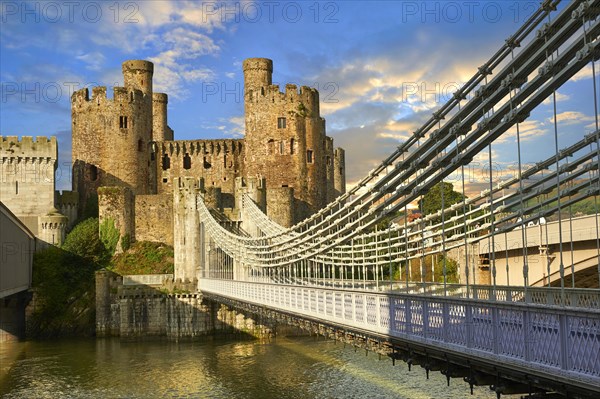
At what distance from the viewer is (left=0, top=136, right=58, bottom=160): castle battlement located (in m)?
39.7

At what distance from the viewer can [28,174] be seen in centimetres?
3953

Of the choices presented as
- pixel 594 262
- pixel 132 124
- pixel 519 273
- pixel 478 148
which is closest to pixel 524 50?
pixel 478 148

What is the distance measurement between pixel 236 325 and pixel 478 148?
860 inches

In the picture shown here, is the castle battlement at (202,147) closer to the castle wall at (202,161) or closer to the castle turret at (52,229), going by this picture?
the castle wall at (202,161)

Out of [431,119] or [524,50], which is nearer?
[524,50]

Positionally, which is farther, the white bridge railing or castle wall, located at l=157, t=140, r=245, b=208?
castle wall, located at l=157, t=140, r=245, b=208

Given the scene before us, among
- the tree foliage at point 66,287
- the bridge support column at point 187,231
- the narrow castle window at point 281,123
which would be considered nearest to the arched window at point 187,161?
the narrow castle window at point 281,123

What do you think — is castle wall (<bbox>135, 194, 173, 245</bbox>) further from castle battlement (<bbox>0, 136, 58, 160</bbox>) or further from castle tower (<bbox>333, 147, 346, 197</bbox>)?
castle tower (<bbox>333, 147, 346, 197</bbox>)

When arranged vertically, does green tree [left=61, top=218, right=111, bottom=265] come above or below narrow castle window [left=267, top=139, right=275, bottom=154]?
below

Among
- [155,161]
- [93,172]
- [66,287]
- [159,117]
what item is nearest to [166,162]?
[155,161]

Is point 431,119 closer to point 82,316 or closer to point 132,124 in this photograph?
point 82,316

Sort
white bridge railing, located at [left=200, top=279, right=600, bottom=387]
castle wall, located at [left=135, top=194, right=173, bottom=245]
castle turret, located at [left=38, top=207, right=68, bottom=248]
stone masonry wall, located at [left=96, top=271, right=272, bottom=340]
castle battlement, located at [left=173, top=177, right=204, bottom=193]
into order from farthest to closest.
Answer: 1. castle wall, located at [left=135, top=194, right=173, bottom=245]
2. castle turret, located at [left=38, top=207, right=68, bottom=248]
3. castle battlement, located at [left=173, top=177, right=204, bottom=193]
4. stone masonry wall, located at [left=96, top=271, right=272, bottom=340]
5. white bridge railing, located at [left=200, top=279, right=600, bottom=387]

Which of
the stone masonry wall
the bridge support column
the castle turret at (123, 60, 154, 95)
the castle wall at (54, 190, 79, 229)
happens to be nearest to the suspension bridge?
the stone masonry wall

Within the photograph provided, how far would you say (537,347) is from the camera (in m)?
7.40
